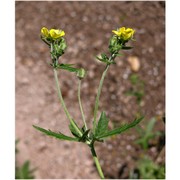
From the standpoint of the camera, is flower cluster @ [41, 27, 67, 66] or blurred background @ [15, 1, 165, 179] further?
blurred background @ [15, 1, 165, 179]

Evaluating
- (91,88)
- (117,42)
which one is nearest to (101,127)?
(117,42)

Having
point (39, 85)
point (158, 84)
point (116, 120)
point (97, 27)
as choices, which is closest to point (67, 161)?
point (116, 120)

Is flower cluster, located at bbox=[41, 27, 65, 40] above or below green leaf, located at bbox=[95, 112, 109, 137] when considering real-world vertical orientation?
above

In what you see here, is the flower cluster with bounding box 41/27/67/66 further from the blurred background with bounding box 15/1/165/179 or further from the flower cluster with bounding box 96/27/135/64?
the blurred background with bounding box 15/1/165/179

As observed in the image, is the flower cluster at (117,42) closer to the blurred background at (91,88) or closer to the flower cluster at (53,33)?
the flower cluster at (53,33)

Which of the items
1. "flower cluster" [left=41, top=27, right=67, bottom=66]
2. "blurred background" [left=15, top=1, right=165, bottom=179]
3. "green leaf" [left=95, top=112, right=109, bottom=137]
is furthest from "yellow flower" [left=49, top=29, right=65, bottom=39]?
"blurred background" [left=15, top=1, right=165, bottom=179]

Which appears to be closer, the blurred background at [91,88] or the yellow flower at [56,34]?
the yellow flower at [56,34]

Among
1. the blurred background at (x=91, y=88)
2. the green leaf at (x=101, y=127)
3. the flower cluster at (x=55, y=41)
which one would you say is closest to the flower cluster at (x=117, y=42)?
the flower cluster at (x=55, y=41)

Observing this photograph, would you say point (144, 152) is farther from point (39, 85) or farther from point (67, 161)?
point (39, 85)
